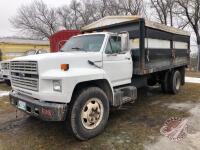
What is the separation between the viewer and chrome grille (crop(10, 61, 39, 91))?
414cm

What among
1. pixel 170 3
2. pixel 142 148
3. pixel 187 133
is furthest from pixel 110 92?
pixel 170 3

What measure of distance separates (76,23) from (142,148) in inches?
1561

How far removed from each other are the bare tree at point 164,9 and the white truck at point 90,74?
905 inches

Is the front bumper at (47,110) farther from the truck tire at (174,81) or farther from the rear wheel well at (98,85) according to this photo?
the truck tire at (174,81)

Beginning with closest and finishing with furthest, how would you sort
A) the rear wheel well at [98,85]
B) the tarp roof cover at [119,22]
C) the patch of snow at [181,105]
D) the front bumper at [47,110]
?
the front bumper at [47,110]
the rear wheel well at [98,85]
the tarp roof cover at [119,22]
the patch of snow at [181,105]

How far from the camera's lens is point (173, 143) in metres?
4.25

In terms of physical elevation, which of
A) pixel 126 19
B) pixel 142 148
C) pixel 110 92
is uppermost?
pixel 126 19

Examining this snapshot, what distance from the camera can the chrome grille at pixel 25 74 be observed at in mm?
4137

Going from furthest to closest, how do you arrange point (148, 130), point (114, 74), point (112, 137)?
point (114, 74), point (148, 130), point (112, 137)

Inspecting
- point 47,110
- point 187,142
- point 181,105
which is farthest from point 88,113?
point 181,105

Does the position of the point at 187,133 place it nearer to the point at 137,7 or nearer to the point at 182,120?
the point at 182,120

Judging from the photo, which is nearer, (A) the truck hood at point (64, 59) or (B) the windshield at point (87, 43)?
(A) the truck hood at point (64, 59)

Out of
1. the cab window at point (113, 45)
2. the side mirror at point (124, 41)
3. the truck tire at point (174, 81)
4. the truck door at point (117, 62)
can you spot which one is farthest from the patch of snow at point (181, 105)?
the cab window at point (113, 45)

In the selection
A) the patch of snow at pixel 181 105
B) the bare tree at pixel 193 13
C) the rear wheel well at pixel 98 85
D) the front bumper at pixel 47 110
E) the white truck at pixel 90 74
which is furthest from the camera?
the bare tree at pixel 193 13
